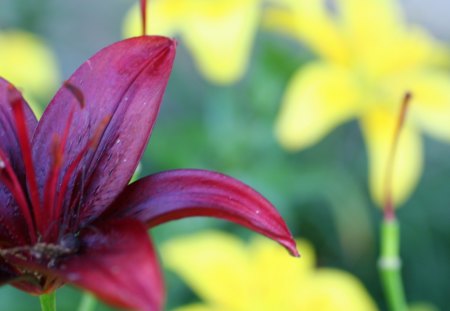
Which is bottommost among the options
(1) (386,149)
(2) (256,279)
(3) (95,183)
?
(2) (256,279)

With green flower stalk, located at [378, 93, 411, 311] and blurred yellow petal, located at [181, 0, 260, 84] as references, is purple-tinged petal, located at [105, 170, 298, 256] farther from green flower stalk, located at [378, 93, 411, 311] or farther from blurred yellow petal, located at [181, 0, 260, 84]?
blurred yellow petal, located at [181, 0, 260, 84]

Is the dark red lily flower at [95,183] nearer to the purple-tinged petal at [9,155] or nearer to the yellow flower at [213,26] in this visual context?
the purple-tinged petal at [9,155]

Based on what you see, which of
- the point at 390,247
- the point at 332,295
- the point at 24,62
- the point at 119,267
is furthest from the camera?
the point at 24,62

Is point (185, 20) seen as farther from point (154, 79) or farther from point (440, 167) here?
point (440, 167)

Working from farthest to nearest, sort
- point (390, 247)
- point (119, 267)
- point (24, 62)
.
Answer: point (24, 62) → point (390, 247) → point (119, 267)

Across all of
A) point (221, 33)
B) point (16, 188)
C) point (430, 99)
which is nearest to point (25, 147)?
point (16, 188)

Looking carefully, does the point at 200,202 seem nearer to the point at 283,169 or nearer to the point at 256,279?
the point at 256,279

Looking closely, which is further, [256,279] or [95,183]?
[256,279]
